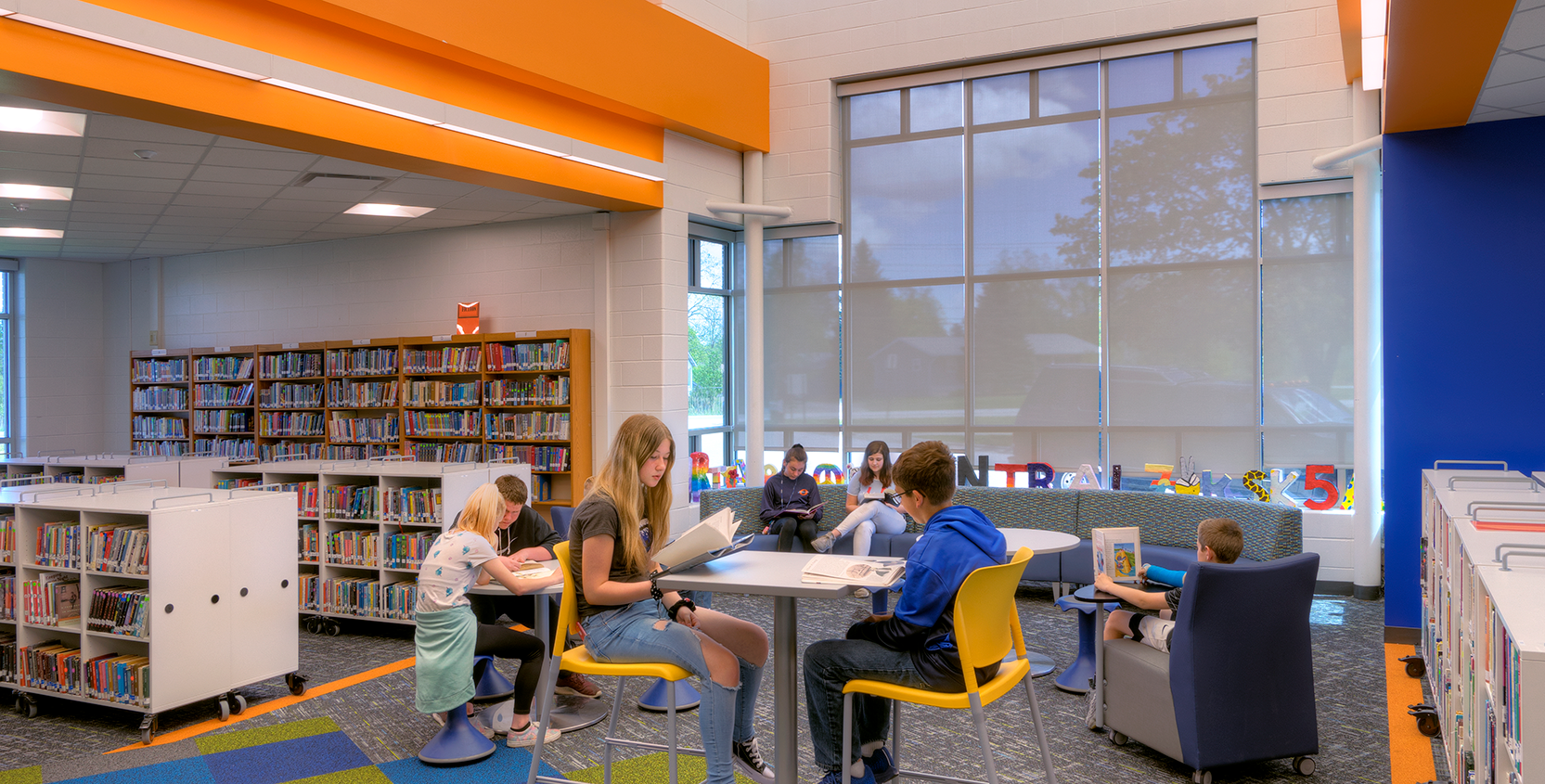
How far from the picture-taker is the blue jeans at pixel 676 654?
9.62ft

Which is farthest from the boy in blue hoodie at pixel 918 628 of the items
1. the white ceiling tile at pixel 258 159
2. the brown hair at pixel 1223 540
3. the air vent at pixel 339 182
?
the air vent at pixel 339 182

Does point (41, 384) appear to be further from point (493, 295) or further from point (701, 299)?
point (701, 299)

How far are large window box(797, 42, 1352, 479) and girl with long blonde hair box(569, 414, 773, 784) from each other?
538cm

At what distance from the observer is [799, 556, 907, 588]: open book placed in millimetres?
2724

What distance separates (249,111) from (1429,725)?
6.21 meters

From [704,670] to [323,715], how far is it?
7.97 feet

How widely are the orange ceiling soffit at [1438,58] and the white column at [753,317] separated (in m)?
4.99

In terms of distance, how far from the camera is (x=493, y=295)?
8.62m

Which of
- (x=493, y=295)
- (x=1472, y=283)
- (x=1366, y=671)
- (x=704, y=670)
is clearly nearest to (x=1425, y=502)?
(x=1366, y=671)

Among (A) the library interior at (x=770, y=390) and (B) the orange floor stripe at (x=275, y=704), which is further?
(B) the orange floor stripe at (x=275, y=704)

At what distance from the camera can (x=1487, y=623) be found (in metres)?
2.15

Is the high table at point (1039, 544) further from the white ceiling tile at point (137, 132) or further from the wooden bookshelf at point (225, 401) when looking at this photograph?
the wooden bookshelf at point (225, 401)

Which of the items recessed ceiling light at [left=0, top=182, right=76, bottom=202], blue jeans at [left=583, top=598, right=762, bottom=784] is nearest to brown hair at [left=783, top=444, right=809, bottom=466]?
blue jeans at [left=583, top=598, right=762, bottom=784]

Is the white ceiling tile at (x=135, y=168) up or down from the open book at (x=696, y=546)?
up
